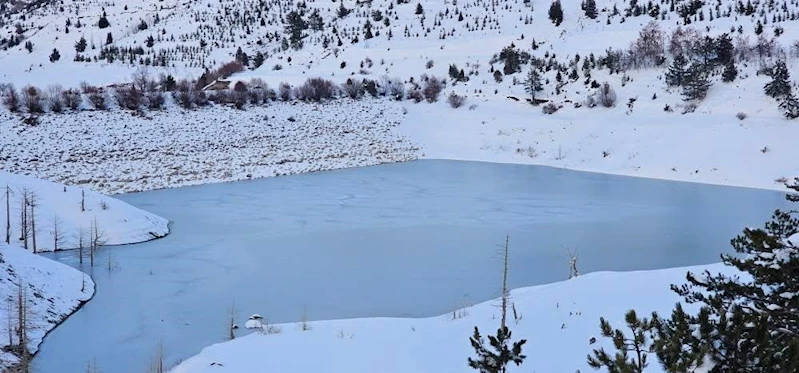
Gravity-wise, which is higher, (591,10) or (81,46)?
(591,10)

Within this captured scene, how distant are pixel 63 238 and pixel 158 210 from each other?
444cm

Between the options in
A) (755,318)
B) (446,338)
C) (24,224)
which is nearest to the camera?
(755,318)

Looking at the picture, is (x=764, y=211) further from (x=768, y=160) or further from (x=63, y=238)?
(x=63, y=238)

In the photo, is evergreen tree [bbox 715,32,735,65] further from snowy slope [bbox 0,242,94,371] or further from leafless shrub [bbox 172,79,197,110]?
snowy slope [bbox 0,242,94,371]

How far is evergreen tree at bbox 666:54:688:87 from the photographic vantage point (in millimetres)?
29667

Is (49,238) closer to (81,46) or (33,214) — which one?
(33,214)

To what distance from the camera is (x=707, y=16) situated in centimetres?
3641

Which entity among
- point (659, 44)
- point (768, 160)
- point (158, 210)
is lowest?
point (158, 210)

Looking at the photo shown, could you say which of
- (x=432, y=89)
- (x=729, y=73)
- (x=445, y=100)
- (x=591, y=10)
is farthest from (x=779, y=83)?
(x=591, y=10)

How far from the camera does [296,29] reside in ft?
162

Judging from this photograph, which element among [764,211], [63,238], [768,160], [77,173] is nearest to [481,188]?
[764,211]

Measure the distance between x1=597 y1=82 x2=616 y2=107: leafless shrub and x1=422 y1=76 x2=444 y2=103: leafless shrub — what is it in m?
9.06

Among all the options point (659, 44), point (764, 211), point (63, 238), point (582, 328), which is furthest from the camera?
point (659, 44)

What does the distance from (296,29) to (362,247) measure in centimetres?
3726
